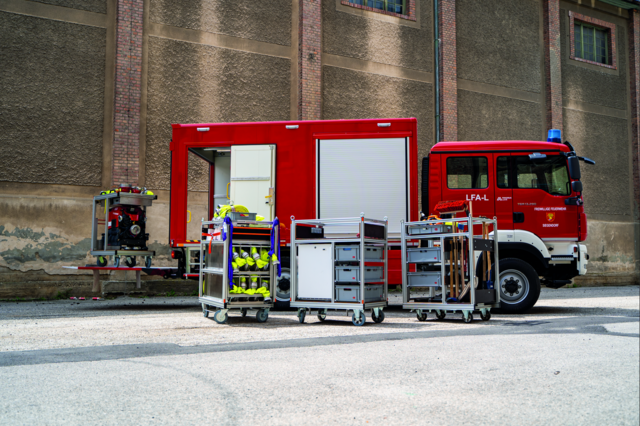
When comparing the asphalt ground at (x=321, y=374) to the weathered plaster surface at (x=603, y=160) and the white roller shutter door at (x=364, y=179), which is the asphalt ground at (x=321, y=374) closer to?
the white roller shutter door at (x=364, y=179)

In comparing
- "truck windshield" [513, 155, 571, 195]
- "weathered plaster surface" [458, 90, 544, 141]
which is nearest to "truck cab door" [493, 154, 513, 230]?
"truck windshield" [513, 155, 571, 195]

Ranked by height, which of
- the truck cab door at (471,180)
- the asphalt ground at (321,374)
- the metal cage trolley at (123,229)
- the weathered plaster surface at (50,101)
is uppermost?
the weathered plaster surface at (50,101)

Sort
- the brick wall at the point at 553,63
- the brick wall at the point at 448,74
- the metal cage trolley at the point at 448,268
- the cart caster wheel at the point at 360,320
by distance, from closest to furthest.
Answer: the cart caster wheel at the point at 360,320 → the metal cage trolley at the point at 448,268 → the brick wall at the point at 448,74 → the brick wall at the point at 553,63

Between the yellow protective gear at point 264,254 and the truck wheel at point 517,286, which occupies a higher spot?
the yellow protective gear at point 264,254

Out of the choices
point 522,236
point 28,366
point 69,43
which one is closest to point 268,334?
point 28,366

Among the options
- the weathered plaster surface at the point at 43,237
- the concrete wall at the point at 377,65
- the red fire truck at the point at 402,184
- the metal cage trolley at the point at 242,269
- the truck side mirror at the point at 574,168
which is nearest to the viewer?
the metal cage trolley at the point at 242,269

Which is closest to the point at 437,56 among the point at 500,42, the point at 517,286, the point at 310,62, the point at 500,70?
the point at 500,70

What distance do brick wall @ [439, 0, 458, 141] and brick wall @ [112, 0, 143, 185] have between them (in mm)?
9850

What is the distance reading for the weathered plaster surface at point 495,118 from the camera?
19844mm

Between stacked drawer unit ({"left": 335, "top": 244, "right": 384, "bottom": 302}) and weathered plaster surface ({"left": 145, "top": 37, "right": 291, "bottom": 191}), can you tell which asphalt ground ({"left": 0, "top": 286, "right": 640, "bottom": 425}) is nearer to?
stacked drawer unit ({"left": 335, "top": 244, "right": 384, "bottom": 302})

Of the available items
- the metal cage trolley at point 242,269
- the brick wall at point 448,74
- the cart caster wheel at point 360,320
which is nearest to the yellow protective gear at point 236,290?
the metal cage trolley at point 242,269

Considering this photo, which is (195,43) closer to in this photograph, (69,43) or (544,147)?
(69,43)

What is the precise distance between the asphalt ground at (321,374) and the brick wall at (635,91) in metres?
17.4

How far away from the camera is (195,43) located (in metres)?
16.0
